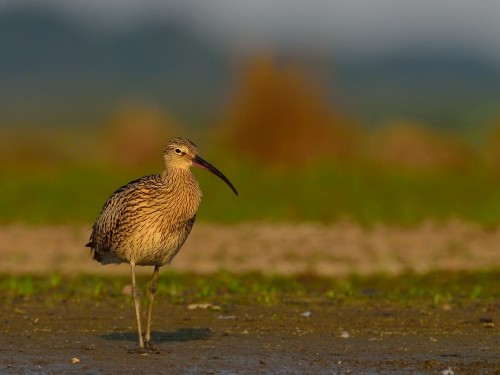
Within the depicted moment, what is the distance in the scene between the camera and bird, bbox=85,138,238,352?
10.7 meters

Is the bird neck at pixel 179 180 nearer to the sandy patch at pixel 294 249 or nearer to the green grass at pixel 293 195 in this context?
the sandy patch at pixel 294 249

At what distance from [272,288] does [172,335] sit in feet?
9.57

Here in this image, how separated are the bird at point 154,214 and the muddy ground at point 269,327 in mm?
600

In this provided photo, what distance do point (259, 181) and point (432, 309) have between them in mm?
12703

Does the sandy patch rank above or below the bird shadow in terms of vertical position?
above

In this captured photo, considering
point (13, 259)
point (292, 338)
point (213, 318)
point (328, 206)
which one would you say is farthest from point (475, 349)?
point (328, 206)

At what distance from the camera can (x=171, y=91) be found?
17538 cm

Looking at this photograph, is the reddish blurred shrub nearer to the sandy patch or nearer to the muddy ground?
the sandy patch

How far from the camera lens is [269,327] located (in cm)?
1197

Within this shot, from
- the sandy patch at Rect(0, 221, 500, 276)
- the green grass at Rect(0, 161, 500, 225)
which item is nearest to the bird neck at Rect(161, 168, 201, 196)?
the sandy patch at Rect(0, 221, 500, 276)

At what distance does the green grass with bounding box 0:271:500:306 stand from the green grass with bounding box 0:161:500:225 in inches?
214

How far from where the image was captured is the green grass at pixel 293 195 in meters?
21.9

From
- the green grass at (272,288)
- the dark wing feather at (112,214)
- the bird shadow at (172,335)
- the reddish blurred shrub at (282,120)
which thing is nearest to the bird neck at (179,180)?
the dark wing feather at (112,214)

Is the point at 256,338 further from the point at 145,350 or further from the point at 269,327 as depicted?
the point at 145,350
